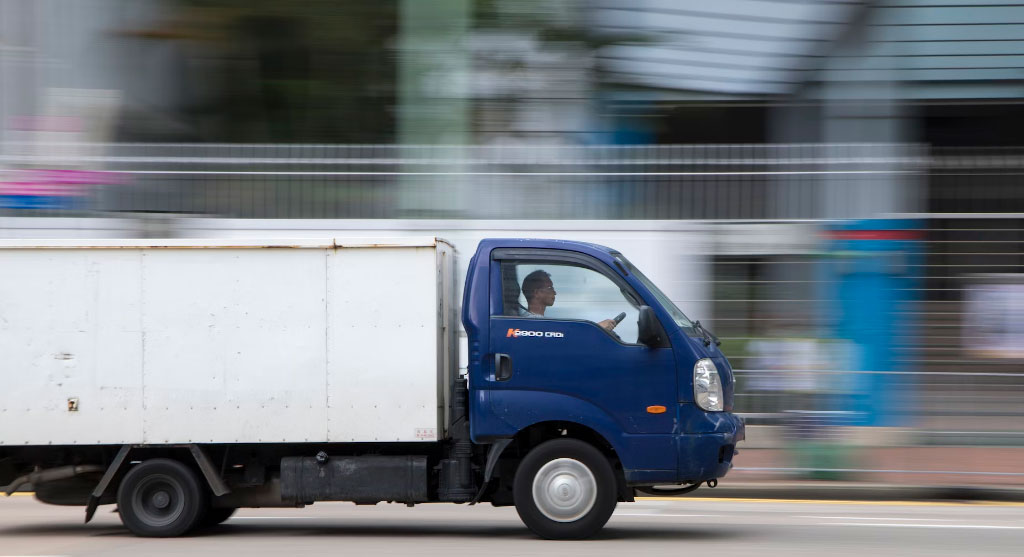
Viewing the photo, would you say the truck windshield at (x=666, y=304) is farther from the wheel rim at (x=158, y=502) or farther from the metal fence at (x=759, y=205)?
the metal fence at (x=759, y=205)

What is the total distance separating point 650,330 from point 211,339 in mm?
2808

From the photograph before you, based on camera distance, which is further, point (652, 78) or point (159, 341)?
point (652, 78)

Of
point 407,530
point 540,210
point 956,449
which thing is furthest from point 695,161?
point 407,530

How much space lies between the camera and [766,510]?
373 inches

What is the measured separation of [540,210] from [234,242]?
19.6ft

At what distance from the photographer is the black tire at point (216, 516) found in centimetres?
815

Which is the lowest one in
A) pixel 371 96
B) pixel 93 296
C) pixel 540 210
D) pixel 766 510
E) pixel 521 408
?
pixel 766 510

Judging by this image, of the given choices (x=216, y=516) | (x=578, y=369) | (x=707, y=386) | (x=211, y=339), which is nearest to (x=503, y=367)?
(x=578, y=369)

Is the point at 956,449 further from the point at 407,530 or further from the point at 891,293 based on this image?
the point at 407,530

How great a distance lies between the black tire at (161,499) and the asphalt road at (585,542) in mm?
109

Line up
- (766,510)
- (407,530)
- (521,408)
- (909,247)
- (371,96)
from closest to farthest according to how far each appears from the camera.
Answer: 1. (521,408)
2. (407,530)
3. (766,510)
4. (909,247)
5. (371,96)

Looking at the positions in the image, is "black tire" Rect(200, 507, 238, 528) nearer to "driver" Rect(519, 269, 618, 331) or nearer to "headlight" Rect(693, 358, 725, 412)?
"driver" Rect(519, 269, 618, 331)

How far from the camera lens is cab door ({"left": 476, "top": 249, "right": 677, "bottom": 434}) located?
7297 millimetres

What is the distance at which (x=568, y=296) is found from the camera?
7.48 meters
